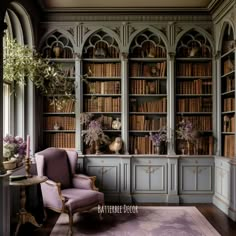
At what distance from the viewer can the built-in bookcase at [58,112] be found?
5.17m

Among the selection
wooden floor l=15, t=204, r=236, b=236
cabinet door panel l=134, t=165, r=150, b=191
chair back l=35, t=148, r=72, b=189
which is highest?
chair back l=35, t=148, r=72, b=189

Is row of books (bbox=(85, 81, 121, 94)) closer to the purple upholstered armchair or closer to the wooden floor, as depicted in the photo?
the purple upholstered armchair

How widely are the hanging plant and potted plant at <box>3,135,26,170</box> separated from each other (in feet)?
2.86

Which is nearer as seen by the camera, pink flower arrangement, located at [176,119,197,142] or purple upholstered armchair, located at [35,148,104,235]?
purple upholstered armchair, located at [35,148,104,235]

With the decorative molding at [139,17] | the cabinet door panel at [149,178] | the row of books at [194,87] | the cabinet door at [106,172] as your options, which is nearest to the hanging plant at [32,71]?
the decorative molding at [139,17]

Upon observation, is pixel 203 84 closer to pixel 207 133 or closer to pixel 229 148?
pixel 207 133

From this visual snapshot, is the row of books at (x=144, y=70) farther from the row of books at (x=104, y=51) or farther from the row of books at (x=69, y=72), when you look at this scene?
the row of books at (x=69, y=72)

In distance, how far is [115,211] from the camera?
459 cm

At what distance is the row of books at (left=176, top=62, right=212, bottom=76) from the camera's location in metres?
5.21

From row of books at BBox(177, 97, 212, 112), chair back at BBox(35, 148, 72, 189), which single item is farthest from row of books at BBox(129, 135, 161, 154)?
chair back at BBox(35, 148, 72, 189)

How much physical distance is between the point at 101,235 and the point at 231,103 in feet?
9.27

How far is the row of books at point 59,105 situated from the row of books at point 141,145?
1.21m

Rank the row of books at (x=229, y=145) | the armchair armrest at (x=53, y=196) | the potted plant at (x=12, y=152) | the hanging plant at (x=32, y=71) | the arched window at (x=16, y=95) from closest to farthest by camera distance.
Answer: the potted plant at (x=12, y=152) < the armchair armrest at (x=53, y=196) < the hanging plant at (x=32, y=71) < the arched window at (x=16, y=95) < the row of books at (x=229, y=145)

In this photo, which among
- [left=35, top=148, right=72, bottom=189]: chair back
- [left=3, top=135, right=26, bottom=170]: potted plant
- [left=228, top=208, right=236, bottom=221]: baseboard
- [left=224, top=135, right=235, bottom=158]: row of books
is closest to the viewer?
[left=3, top=135, right=26, bottom=170]: potted plant
